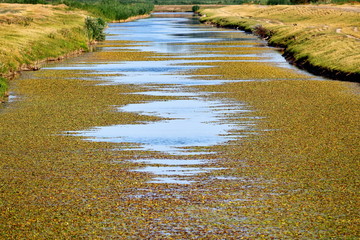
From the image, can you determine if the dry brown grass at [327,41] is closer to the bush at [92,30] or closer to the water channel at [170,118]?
the water channel at [170,118]

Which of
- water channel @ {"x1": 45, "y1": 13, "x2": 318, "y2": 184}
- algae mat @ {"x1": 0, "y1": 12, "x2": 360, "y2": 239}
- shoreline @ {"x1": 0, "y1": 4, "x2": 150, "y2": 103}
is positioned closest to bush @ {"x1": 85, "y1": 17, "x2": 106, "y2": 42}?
shoreline @ {"x1": 0, "y1": 4, "x2": 150, "y2": 103}

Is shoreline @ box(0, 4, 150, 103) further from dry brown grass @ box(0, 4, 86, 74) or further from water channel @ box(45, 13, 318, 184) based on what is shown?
water channel @ box(45, 13, 318, 184)

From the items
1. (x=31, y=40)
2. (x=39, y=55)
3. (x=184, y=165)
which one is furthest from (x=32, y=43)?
(x=184, y=165)

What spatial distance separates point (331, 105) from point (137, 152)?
10221mm

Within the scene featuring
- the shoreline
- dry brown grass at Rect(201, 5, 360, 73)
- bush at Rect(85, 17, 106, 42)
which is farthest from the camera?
bush at Rect(85, 17, 106, 42)

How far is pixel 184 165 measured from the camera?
17188 mm

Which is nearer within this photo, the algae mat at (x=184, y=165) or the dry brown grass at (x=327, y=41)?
the algae mat at (x=184, y=165)

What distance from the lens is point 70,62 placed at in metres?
47.2

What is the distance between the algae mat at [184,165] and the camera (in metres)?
12.7

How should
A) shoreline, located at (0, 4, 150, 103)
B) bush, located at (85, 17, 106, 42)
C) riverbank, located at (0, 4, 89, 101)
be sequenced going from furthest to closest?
bush, located at (85, 17, 106, 42) < riverbank, located at (0, 4, 89, 101) < shoreline, located at (0, 4, 150, 103)

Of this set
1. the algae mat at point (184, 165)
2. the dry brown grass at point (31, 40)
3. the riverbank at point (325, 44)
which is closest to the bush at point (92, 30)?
the dry brown grass at point (31, 40)

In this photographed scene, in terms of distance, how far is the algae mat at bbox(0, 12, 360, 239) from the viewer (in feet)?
41.8

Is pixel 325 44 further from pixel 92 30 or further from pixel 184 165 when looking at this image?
pixel 184 165

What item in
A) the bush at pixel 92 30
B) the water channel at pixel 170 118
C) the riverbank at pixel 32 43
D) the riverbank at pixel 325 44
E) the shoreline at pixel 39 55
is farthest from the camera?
the bush at pixel 92 30
